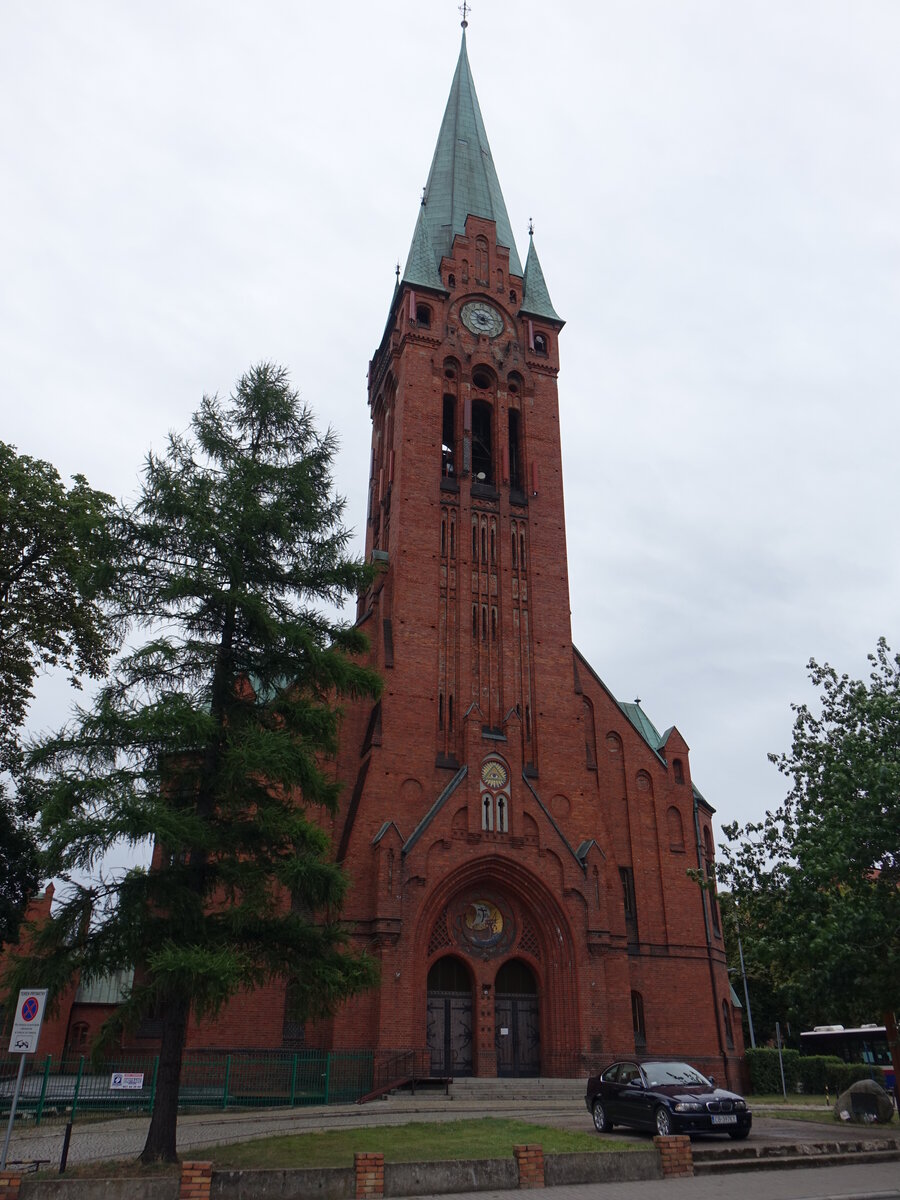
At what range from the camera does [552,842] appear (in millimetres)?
29875

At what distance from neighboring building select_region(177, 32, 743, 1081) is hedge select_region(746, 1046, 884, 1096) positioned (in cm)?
172

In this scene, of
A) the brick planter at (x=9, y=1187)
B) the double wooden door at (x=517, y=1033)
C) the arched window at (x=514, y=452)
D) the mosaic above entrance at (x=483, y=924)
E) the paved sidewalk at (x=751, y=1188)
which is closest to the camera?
the brick planter at (x=9, y=1187)

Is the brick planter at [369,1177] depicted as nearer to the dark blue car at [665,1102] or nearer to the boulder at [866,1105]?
the dark blue car at [665,1102]

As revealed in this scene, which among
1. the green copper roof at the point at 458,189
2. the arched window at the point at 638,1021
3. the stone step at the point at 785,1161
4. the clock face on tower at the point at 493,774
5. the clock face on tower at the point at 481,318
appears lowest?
the stone step at the point at 785,1161

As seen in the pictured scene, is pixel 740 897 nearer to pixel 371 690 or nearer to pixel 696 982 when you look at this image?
pixel 371 690

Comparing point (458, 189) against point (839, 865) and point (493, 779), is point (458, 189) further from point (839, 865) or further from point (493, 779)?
point (839, 865)

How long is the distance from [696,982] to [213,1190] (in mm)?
24171

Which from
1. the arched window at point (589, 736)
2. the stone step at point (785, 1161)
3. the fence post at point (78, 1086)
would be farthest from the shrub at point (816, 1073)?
the fence post at point (78, 1086)

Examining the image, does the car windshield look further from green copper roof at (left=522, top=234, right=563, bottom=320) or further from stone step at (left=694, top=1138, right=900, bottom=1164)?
green copper roof at (left=522, top=234, right=563, bottom=320)

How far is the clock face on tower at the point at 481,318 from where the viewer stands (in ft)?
129

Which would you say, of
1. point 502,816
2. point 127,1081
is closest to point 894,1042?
point 502,816

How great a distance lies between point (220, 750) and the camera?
1530 centimetres

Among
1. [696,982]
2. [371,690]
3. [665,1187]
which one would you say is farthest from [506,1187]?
[696,982]

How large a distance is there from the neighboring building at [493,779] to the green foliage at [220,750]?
8414 mm
